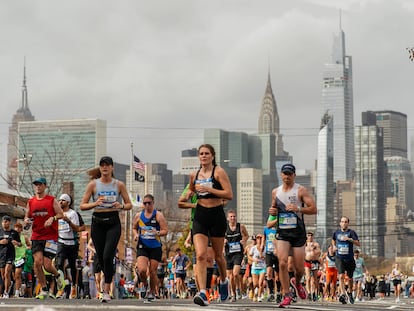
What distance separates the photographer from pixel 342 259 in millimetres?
27156

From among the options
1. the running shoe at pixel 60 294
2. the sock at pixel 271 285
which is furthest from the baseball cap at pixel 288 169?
the sock at pixel 271 285

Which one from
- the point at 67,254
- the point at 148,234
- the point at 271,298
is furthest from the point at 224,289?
the point at 271,298

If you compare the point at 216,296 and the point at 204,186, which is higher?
the point at 204,186

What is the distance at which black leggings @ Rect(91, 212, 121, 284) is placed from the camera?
62.3 feet

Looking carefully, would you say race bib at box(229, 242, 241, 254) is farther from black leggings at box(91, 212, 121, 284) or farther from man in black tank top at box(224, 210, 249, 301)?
black leggings at box(91, 212, 121, 284)

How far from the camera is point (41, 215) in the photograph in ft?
70.5

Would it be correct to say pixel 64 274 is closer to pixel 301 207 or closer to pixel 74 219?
pixel 74 219

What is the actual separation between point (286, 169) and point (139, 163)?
61.1 meters

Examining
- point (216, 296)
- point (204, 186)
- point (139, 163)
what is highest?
point (139, 163)

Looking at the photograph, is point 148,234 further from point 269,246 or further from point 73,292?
point 269,246

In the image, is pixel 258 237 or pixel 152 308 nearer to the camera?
pixel 152 308

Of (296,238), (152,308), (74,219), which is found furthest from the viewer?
(74,219)

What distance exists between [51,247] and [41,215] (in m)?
1.43

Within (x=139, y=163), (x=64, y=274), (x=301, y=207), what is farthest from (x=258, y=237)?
(x=139, y=163)
